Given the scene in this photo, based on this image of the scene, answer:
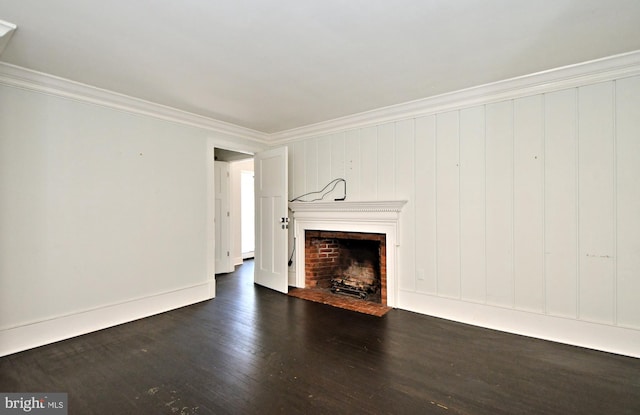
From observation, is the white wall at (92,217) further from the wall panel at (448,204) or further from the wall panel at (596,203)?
the wall panel at (596,203)

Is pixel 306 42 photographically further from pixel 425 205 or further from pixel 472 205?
pixel 472 205

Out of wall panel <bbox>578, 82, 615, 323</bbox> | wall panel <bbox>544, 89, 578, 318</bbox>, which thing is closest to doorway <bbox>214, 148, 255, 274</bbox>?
wall panel <bbox>544, 89, 578, 318</bbox>

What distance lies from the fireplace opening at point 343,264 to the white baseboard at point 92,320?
60.6 inches

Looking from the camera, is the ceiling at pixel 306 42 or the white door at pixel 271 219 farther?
the white door at pixel 271 219

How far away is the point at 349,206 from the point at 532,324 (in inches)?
87.8

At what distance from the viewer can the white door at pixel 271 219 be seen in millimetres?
4254

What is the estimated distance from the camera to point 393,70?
2.59 m

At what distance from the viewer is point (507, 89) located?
284cm

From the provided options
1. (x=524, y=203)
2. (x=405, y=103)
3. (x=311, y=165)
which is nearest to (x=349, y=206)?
(x=311, y=165)

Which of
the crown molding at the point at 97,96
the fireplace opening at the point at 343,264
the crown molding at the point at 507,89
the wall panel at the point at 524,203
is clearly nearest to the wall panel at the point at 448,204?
the wall panel at the point at 524,203

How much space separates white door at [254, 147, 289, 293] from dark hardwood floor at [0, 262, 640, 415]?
128cm

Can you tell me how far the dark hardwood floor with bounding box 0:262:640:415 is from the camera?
5.91 feet

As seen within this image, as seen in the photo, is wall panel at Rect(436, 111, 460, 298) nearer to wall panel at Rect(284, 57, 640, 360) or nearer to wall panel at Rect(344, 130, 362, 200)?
wall panel at Rect(284, 57, 640, 360)

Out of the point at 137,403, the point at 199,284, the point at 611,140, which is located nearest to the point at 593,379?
the point at 611,140
